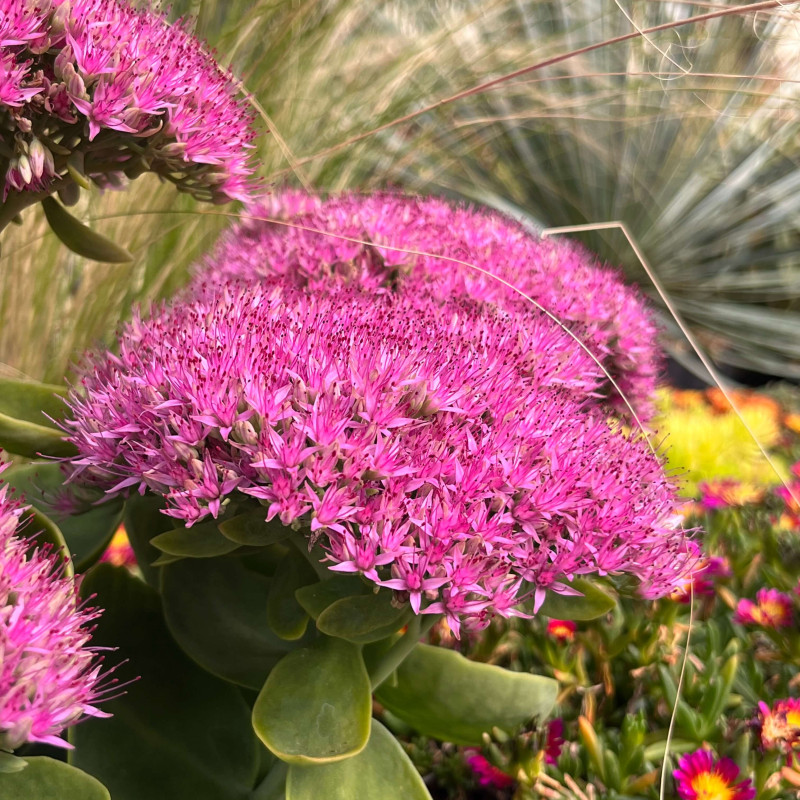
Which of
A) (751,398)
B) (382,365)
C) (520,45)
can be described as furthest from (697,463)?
(382,365)

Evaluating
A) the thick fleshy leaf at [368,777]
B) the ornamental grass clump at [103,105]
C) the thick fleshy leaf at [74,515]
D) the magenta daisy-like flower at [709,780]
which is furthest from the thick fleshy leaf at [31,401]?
the magenta daisy-like flower at [709,780]

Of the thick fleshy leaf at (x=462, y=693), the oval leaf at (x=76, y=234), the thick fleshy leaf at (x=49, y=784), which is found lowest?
the thick fleshy leaf at (x=462, y=693)

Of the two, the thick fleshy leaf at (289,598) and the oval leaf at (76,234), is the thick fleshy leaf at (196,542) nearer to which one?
the thick fleshy leaf at (289,598)

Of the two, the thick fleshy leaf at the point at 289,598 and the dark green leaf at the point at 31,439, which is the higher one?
the dark green leaf at the point at 31,439

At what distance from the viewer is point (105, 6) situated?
2.06 feet

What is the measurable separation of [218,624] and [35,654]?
264 millimetres

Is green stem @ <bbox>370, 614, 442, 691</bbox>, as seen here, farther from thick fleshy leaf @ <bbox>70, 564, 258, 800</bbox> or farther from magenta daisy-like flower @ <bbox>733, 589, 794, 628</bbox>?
magenta daisy-like flower @ <bbox>733, 589, 794, 628</bbox>

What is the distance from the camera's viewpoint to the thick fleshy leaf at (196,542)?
22.7 inches

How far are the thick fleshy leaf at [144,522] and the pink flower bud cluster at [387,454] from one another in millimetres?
55

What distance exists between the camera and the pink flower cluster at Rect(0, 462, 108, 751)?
1.38 ft

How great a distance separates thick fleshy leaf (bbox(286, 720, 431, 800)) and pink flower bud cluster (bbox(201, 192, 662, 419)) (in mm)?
399

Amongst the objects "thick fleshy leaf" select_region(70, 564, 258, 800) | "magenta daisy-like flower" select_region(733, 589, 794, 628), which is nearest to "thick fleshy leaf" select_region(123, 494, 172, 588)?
"thick fleshy leaf" select_region(70, 564, 258, 800)

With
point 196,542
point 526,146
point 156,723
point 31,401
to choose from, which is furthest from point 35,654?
point 526,146

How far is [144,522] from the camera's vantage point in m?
0.71
